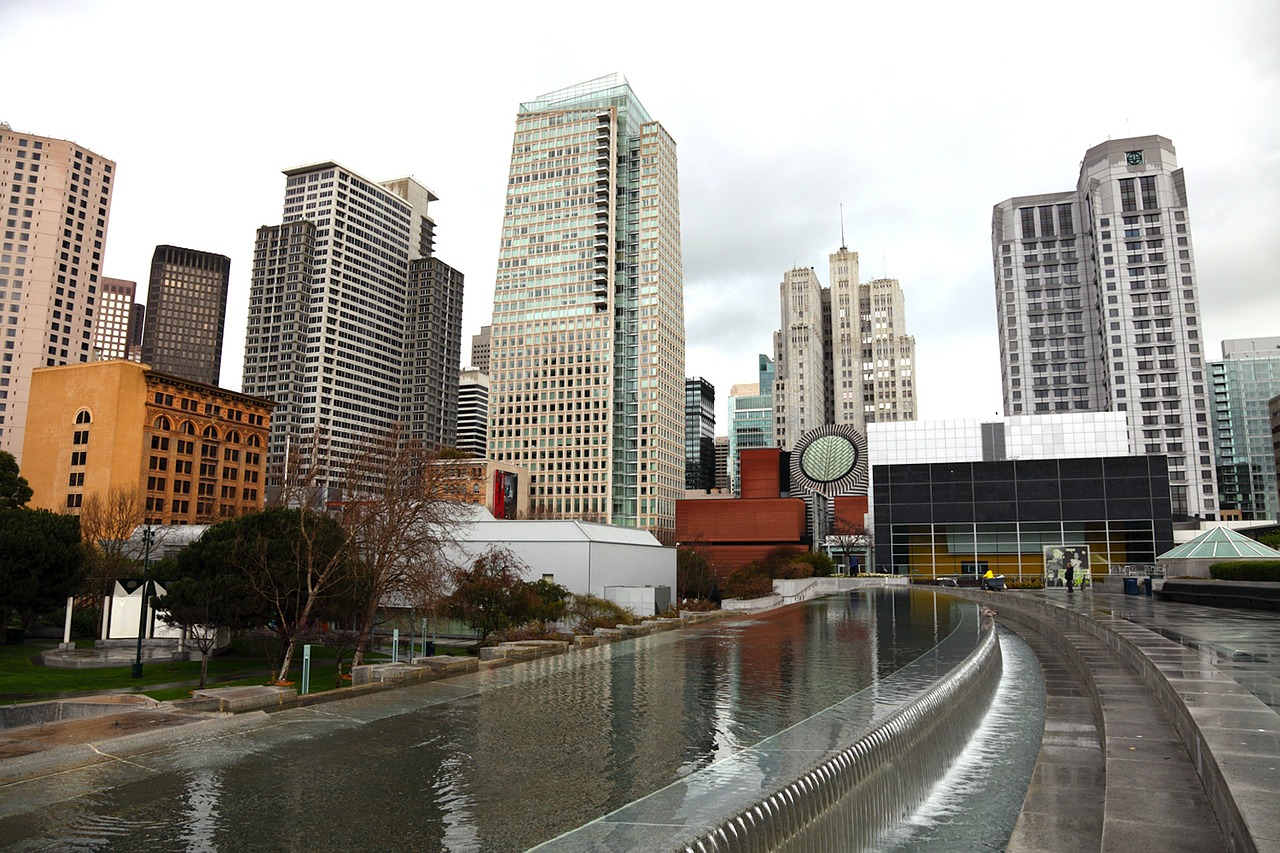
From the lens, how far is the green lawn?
27188mm

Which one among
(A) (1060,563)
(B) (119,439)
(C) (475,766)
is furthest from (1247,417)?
(C) (475,766)

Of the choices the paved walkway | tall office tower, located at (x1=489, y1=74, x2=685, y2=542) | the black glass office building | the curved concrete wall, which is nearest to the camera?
the paved walkway

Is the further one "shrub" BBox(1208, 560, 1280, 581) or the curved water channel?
"shrub" BBox(1208, 560, 1280, 581)

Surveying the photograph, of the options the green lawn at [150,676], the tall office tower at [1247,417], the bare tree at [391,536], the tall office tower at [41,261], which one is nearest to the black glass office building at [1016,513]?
the bare tree at [391,536]

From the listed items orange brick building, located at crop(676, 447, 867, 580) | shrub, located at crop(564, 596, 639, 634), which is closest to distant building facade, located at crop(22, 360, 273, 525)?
orange brick building, located at crop(676, 447, 867, 580)

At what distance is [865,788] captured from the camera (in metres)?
9.69

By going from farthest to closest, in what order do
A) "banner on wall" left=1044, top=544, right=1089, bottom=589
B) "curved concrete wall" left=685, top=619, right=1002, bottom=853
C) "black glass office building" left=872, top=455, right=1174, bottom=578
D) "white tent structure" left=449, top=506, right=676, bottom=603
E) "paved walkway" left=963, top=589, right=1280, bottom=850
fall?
"black glass office building" left=872, top=455, right=1174, bottom=578
"banner on wall" left=1044, top=544, right=1089, bottom=589
"white tent structure" left=449, top=506, right=676, bottom=603
"curved concrete wall" left=685, top=619, right=1002, bottom=853
"paved walkway" left=963, top=589, right=1280, bottom=850

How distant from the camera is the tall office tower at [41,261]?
555 feet

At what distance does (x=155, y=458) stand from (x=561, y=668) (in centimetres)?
12708

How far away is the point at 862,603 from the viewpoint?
178 ft

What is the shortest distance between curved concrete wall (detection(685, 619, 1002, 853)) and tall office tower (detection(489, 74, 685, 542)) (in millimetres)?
168813

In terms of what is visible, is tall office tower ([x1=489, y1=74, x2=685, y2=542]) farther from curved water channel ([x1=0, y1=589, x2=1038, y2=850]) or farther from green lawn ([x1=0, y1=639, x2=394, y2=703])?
curved water channel ([x1=0, y1=589, x2=1038, y2=850])

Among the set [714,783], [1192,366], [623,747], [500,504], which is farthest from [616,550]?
[1192,366]

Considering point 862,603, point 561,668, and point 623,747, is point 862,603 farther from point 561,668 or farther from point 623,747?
point 623,747
